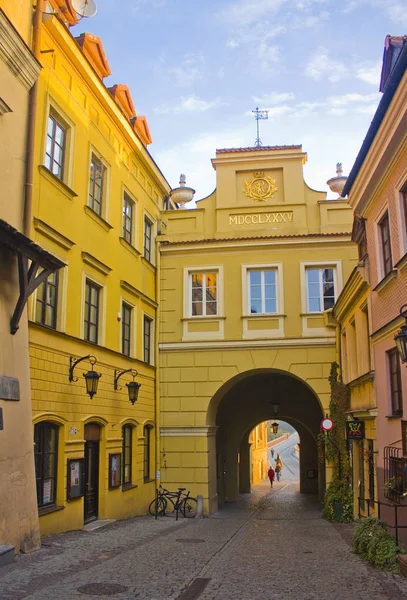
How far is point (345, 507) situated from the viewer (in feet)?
55.0

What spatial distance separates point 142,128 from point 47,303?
8584mm

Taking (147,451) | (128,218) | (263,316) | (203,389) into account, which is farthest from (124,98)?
(147,451)

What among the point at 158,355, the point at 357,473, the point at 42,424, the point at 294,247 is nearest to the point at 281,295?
the point at 294,247

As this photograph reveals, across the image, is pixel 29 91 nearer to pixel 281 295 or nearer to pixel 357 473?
pixel 281 295

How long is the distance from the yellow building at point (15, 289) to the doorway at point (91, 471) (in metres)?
4.17

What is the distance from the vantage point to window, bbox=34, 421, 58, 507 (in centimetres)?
1179

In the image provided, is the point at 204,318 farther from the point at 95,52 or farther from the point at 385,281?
the point at 385,281

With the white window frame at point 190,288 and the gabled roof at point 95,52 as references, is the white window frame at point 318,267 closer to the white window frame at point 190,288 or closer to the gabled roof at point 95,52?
the white window frame at point 190,288

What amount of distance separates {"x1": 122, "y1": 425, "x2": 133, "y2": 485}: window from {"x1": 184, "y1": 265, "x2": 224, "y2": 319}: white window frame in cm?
435

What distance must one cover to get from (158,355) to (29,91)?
1005 centimetres

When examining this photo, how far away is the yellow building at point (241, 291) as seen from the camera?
1927 cm

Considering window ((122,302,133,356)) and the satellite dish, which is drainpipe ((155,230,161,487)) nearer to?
window ((122,302,133,356))

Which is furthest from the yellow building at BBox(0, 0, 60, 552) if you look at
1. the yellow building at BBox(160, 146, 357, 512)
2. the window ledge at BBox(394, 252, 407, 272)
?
the yellow building at BBox(160, 146, 357, 512)

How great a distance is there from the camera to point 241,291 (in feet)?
64.8
